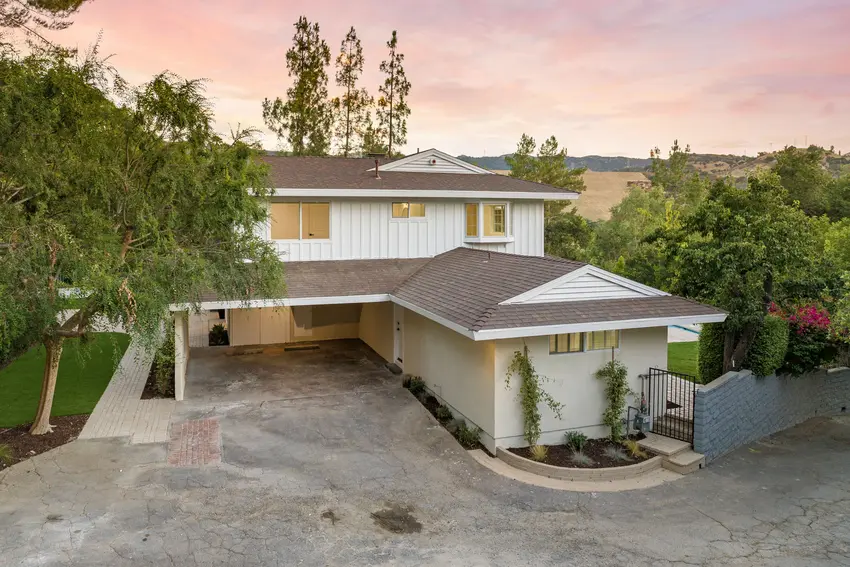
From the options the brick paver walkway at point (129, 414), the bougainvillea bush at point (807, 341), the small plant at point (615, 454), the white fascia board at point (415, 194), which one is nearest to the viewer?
the small plant at point (615, 454)

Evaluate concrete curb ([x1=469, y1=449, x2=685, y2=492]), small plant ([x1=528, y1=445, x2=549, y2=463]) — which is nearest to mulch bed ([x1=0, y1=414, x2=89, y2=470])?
concrete curb ([x1=469, y1=449, x2=685, y2=492])

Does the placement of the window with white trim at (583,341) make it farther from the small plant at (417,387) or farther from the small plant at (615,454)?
the small plant at (417,387)

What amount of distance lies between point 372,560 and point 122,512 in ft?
12.4

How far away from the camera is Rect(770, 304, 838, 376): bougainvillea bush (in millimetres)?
12117

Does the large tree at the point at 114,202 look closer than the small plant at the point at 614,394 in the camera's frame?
Yes

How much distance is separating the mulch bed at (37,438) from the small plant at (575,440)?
9528 millimetres

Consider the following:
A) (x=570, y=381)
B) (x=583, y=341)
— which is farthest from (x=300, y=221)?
(x=570, y=381)

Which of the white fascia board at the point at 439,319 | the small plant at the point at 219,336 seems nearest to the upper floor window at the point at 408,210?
the white fascia board at the point at 439,319

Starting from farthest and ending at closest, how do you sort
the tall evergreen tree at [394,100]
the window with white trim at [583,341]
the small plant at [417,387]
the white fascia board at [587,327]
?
1. the tall evergreen tree at [394,100]
2. the small plant at [417,387]
3. the window with white trim at [583,341]
4. the white fascia board at [587,327]

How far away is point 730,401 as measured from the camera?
10.7m

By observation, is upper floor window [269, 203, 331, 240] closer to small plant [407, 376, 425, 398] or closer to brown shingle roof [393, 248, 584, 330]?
brown shingle roof [393, 248, 584, 330]

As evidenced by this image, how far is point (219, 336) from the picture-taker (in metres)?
19.9

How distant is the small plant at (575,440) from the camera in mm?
10266

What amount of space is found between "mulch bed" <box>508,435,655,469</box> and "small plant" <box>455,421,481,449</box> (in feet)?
2.61
